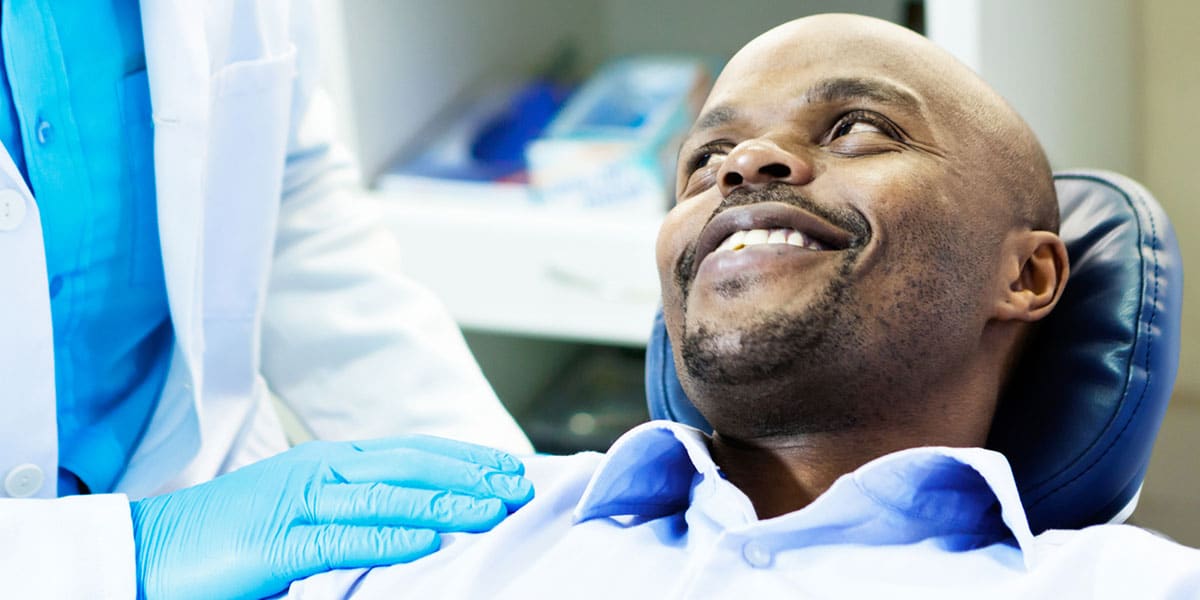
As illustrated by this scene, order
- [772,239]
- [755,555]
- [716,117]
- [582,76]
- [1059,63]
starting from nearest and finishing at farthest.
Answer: [755,555] < [772,239] < [716,117] < [1059,63] < [582,76]

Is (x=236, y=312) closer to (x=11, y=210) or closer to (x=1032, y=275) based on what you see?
(x=11, y=210)

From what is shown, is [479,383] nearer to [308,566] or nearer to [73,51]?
[308,566]

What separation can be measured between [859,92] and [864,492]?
0.35 metres

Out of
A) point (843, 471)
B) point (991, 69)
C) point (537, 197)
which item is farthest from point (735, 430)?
point (537, 197)

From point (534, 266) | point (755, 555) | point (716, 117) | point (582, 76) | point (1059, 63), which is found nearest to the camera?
Answer: point (755, 555)

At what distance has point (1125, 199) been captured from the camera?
3.79 ft

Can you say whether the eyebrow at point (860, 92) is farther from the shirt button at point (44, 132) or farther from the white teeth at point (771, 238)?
the shirt button at point (44, 132)

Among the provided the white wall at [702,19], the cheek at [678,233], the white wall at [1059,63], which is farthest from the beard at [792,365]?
the white wall at [702,19]

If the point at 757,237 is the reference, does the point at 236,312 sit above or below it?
below

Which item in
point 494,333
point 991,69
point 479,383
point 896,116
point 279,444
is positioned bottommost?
point 494,333

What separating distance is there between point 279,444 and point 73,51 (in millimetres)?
486

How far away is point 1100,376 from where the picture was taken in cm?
105

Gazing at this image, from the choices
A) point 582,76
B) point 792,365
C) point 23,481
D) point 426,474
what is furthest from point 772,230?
point 582,76

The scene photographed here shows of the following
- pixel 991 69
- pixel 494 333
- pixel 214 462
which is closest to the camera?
pixel 214 462
